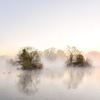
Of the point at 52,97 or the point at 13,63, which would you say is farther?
the point at 13,63

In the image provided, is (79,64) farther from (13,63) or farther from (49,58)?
(49,58)

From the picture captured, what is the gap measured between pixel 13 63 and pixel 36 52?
13.0m

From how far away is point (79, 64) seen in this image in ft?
247

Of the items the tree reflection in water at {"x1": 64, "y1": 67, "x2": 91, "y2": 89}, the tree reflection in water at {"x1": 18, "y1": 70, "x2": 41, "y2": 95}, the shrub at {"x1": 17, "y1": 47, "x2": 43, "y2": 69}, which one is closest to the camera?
the tree reflection in water at {"x1": 18, "y1": 70, "x2": 41, "y2": 95}

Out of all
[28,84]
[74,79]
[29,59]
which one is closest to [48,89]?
[28,84]

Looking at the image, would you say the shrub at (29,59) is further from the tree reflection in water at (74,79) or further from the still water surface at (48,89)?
the still water surface at (48,89)

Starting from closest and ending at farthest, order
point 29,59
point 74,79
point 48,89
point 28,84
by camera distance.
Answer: point 48,89, point 28,84, point 74,79, point 29,59

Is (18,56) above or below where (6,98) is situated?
above

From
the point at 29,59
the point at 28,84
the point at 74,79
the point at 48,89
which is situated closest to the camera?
the point at 48,89

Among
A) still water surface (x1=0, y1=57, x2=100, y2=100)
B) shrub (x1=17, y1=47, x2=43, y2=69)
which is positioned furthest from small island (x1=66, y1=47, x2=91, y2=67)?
still water surface (x1=0, y1=57, x2=100, y2=100)

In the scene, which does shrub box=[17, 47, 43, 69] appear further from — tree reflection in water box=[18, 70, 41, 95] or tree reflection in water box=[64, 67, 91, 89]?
tree reflection in water box=[18, 70, 41, 95]

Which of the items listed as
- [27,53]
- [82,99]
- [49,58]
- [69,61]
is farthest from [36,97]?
[49,58]

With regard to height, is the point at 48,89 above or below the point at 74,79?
below

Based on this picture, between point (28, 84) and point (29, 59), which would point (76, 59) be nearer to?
point (29, 59)
